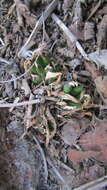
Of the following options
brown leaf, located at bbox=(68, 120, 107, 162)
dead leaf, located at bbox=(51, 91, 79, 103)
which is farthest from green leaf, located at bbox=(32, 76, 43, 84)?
brown leaf, located at bbox=(68, 120, 107, 162)

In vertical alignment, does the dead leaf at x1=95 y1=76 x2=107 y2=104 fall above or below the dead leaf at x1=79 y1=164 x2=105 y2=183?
above

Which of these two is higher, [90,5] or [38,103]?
[90,5]

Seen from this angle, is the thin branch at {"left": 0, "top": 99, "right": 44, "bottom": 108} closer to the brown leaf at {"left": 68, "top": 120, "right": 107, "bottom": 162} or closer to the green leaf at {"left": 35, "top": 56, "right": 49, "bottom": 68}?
the green leaf at {"left": 35, "top": 56, "right": 49, "bottom": 68}

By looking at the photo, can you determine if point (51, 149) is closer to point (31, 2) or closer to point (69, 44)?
point (69, 44)

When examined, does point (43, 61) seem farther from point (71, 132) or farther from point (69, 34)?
point (71, 132)

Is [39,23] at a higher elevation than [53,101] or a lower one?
higher

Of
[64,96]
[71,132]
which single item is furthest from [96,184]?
[64,96]

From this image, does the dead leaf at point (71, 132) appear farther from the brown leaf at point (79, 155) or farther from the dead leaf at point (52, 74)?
the dead leaf at point (52, 74)

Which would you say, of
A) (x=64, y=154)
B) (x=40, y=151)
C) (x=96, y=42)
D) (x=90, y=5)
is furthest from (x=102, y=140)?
(x=90, y=5)

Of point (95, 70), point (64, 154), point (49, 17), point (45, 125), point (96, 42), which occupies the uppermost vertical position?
point (49, 17)

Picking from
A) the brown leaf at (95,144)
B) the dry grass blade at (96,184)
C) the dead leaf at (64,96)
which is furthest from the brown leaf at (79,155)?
the dead leaf at (64,96)

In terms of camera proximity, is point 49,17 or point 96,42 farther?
point 49,17
